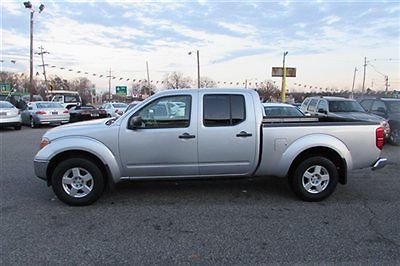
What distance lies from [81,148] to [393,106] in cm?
1130

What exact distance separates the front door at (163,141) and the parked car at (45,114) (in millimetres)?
14749

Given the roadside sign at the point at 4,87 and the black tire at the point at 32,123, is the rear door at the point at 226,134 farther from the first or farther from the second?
the roadside sign at the point at 4,87

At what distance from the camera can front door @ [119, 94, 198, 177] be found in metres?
4.88

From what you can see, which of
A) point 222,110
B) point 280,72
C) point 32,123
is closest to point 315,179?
point 222,110

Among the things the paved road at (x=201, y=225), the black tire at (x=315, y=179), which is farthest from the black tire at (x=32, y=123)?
the black tire at (x=315, y=179)

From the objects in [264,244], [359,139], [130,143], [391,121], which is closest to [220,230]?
[264,244]

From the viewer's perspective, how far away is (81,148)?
4820 mm

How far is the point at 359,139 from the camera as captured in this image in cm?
511

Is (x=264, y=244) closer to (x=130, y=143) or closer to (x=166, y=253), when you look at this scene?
(x=166, y=253)

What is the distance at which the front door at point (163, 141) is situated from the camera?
4875mm

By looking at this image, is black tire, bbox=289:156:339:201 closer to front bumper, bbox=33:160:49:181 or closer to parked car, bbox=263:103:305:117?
front bumper, bbox=33:160:49:181

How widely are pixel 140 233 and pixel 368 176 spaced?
16.9 ft

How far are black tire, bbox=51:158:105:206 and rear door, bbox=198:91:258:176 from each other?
1614 millimetres

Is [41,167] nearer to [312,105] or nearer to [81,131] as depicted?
[81,131]
